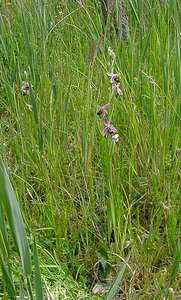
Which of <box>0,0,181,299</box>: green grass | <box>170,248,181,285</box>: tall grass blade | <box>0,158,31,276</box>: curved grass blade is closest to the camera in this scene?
<box>0,158,31,276</box>: curved grass blade

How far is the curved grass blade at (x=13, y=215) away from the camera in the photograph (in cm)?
71

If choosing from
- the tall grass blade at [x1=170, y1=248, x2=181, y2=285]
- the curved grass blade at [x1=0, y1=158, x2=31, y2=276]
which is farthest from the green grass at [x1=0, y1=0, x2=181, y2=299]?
the curved grass blade at [x1=0, y1=158, x2=31, y2=276]

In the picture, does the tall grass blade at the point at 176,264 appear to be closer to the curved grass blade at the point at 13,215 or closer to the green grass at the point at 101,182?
the green grass at the point at 101,182

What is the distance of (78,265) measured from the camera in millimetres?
1358

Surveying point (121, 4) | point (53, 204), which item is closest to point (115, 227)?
point (53, 204)

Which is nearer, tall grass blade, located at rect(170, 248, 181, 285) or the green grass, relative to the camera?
tall grass blade, located at rect(170, 248, 181, 285)

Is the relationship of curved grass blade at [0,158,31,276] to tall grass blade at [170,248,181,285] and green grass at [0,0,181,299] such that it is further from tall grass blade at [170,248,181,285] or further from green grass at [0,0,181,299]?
tall grass blade at [170,248,181,285]

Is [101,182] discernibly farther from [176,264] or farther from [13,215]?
[13,215]

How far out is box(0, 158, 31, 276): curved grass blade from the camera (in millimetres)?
708

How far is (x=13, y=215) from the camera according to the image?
72cm

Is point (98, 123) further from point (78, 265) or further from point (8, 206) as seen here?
point (8, 206)

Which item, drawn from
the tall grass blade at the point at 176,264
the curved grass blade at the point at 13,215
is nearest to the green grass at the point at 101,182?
the tall grass blade at the point at 176,264

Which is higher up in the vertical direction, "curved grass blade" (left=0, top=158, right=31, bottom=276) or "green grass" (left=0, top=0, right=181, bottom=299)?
"curved grass blade" (left=0, top=158, right=31, bottom=276)

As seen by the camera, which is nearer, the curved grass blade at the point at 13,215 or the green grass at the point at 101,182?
the curved grass blade at the point at 13,215
